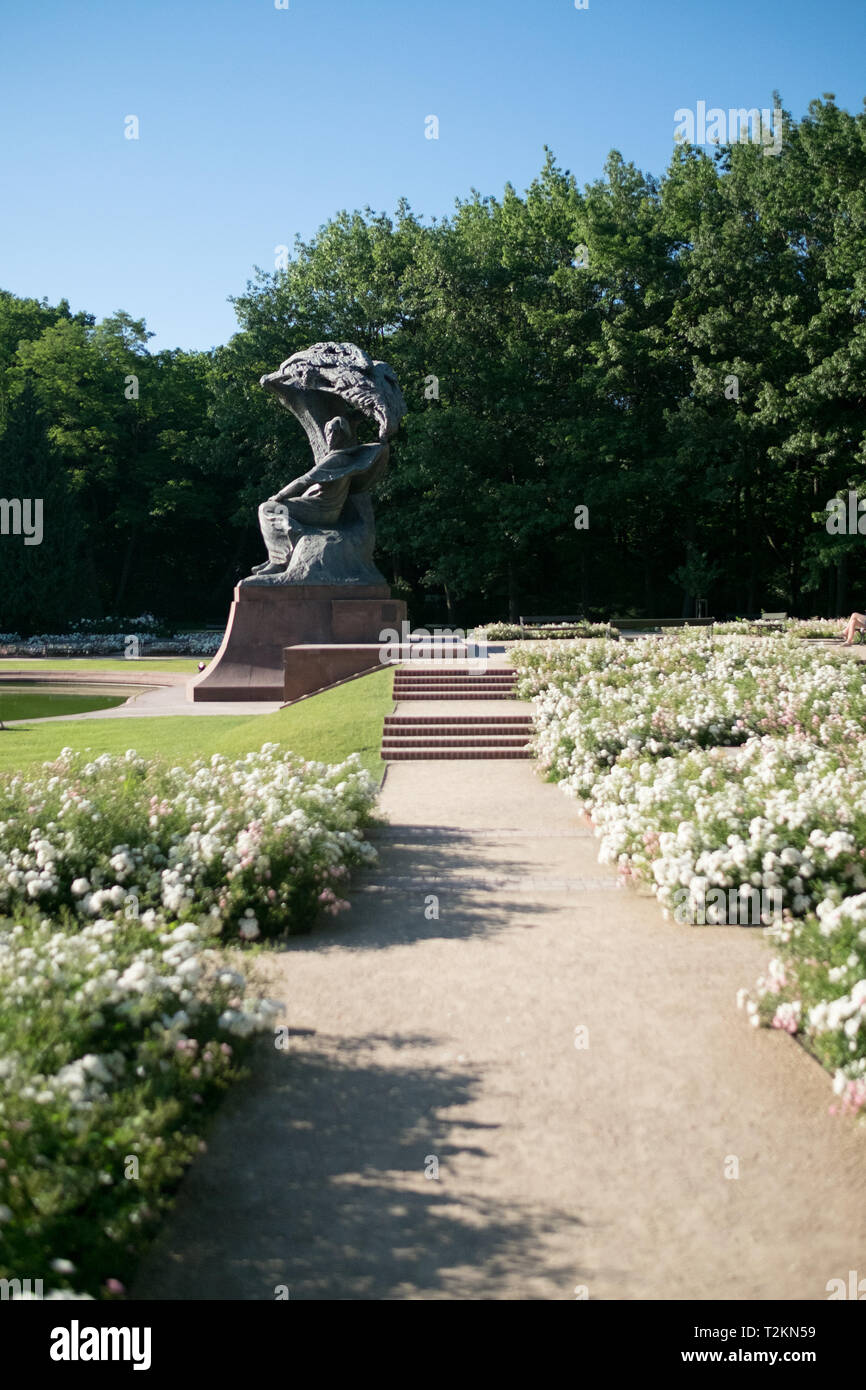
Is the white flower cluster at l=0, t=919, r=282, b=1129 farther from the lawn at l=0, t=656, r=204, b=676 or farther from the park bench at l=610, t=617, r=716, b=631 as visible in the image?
the park bench at l=610, t=617, r=716, b=631

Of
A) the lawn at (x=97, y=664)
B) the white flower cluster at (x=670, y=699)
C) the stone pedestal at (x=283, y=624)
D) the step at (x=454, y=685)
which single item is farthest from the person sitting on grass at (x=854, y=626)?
the lawn at (x=97, y=664)

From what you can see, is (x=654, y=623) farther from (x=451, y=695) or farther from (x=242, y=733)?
(x=242, y=733)

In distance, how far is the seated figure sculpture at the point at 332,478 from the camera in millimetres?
22234

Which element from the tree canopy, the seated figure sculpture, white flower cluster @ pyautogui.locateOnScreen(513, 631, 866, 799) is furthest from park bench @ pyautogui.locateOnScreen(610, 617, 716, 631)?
white flower cluster @ pyautogui.locateOnScreen(513, 631, 866, 799)

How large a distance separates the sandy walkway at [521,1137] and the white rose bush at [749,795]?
289mm

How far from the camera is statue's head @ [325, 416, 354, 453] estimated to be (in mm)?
22980

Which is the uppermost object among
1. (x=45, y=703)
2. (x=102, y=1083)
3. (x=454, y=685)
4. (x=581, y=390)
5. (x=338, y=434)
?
(x=581, y=390)

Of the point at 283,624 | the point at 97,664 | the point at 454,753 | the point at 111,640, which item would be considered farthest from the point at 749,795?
the point at 111,640

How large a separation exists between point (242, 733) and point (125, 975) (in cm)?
1018

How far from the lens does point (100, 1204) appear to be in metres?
3.03

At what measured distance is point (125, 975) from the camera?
3920 mm

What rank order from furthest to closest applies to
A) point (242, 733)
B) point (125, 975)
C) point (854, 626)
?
point (854, 626)
point (242, 733)
point (125, 975)

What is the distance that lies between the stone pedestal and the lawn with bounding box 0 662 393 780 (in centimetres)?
357
